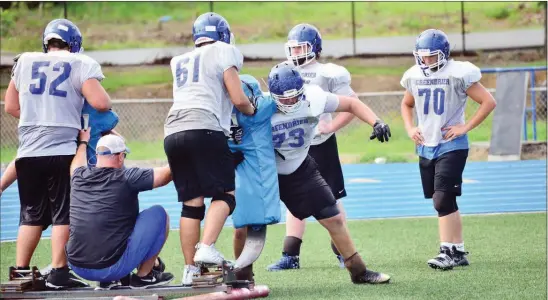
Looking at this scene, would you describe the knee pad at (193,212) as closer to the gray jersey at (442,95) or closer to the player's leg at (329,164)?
the player's leg at (329,164)

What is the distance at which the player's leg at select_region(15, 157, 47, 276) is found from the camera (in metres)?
7.59

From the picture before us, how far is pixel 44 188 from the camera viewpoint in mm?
7633

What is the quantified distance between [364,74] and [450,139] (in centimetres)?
1969

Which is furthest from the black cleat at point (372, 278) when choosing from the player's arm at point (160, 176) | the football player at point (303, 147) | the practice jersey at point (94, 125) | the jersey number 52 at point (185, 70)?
the practice jersey at point (94, 125)

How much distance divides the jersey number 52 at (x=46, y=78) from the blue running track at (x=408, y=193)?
4.38 metres

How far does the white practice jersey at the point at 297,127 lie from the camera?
24.6ft

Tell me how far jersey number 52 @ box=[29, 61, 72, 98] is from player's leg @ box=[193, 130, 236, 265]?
1.13 m

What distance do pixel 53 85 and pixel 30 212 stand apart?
0.90 metres

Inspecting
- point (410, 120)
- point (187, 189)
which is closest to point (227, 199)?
point (187, 189)

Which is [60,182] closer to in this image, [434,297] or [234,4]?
[434,297]

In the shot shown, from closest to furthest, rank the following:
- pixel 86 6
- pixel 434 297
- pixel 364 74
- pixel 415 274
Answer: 1. pixel 434 297
2. pixel 415 274
3. pixel 364 74
4. pixel 86 6

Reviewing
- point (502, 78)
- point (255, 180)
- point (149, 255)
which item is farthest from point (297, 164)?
point (502, 78)

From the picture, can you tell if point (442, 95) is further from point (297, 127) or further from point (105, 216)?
point (105, 216)

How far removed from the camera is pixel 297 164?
7.62 m
